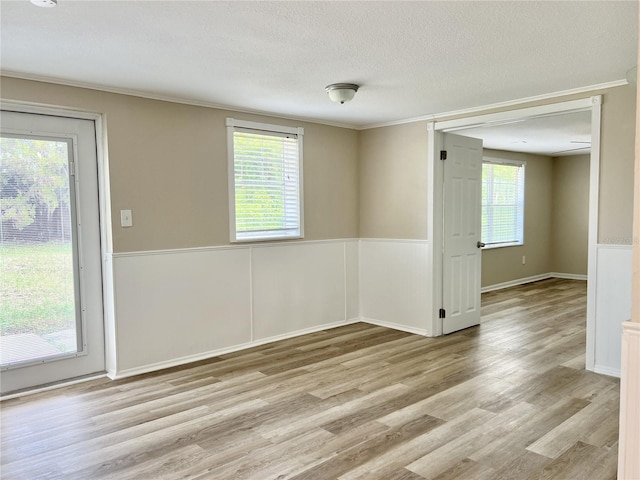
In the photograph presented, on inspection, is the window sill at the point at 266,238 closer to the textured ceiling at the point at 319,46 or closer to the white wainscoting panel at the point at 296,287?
the white wainscoting panel at the point at 296,287

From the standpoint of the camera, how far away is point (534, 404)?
3105 millimetres

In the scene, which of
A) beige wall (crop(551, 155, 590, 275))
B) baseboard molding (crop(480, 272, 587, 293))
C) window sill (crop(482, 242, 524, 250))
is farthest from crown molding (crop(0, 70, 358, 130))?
beige wall (crop(551, 155, 590, 275))

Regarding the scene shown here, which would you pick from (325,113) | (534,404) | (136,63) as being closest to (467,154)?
(325,113)

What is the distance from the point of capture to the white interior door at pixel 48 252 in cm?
324

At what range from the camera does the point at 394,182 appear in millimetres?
5047

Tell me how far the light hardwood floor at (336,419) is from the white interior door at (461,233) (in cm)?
67

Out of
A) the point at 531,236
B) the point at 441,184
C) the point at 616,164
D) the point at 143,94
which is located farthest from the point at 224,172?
the point at 531,236

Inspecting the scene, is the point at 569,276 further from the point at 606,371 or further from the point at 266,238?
the point at 266,238

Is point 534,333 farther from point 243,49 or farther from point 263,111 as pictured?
point 243,49

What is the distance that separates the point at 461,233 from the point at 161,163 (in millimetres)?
3069

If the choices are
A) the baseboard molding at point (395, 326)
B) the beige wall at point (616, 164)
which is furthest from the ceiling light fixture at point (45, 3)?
the baseboard molding at point (395, 326)

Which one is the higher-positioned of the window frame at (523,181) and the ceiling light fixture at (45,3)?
the ceiling light fixture at (45,3)

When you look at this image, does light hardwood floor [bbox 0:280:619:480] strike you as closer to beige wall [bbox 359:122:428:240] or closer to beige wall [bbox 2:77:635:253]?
beige wall [bbox 2:77:635:253]

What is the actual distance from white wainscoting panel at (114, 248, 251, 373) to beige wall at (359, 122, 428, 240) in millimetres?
1602
